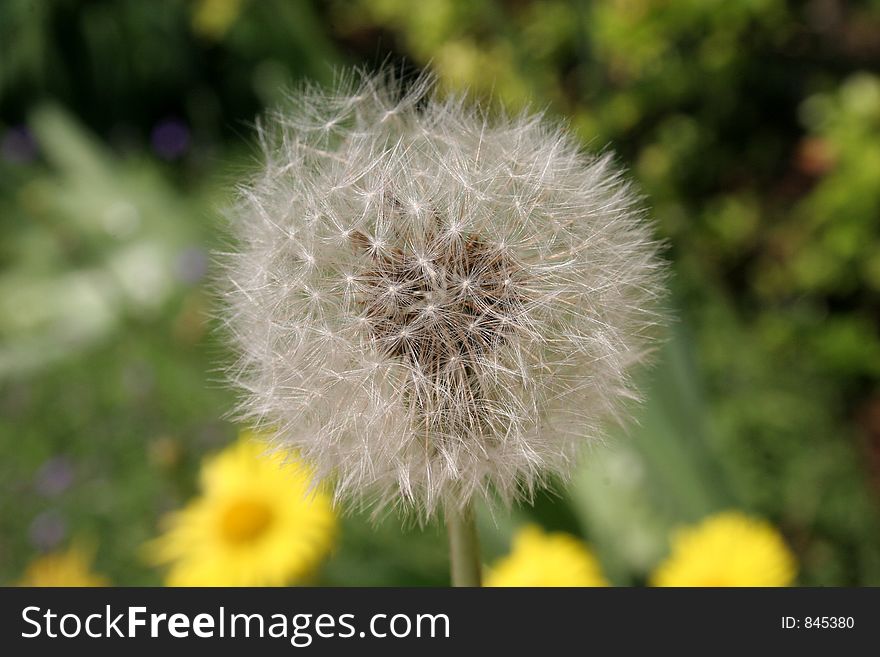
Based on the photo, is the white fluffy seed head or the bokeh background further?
the bokeh background

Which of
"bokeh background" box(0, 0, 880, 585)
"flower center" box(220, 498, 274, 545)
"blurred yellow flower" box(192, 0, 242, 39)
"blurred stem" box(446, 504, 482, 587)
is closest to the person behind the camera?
"blurred stem" box(446, 504, 482, 587)

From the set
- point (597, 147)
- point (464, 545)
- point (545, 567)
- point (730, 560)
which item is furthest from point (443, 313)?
point (597, 147)

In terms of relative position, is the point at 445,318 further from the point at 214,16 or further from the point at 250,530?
the point at 214,16

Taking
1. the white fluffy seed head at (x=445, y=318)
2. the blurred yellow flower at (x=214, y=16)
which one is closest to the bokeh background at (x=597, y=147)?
the blurred yellow flower at (x=214, y=16)

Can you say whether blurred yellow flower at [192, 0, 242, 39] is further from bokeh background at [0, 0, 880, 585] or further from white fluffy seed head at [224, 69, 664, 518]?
white fluffy seed head at [224, 69, 664, 518]

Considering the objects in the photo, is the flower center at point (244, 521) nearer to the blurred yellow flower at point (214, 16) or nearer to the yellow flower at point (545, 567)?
the yellow flower at point (545, 567)

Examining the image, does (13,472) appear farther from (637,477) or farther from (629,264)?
(629,264)

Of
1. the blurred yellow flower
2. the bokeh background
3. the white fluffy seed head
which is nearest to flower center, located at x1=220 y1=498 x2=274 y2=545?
the bokeh background
